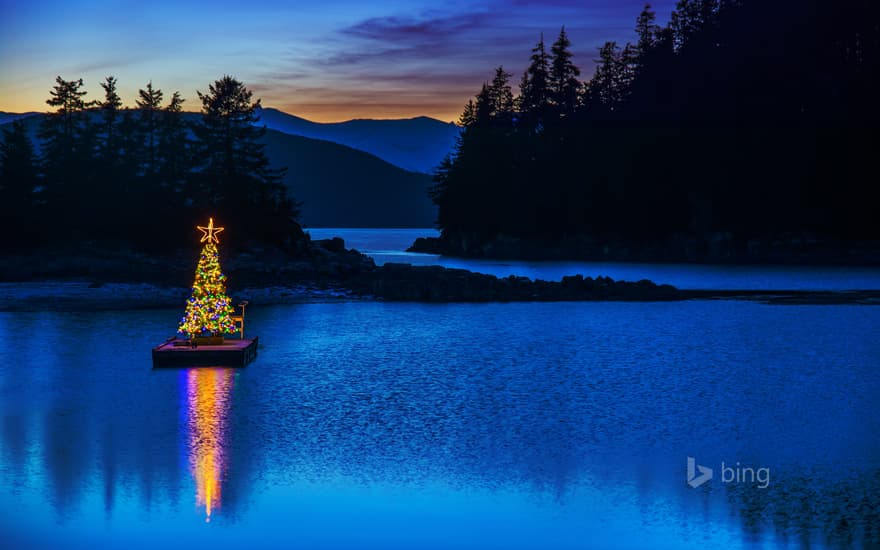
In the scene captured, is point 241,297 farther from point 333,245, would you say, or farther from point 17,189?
point 17,189

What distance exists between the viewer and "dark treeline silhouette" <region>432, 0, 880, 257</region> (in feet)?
377

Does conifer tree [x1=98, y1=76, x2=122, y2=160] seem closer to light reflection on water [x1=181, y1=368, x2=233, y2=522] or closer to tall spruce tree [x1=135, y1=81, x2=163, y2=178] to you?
tall spruce tree [x1=135, y1=81, x2=163, y2=178]

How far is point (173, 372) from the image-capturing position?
28.4m

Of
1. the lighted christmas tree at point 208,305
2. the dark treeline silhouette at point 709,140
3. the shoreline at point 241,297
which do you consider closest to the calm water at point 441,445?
the lighted christmas tree at point 208,305

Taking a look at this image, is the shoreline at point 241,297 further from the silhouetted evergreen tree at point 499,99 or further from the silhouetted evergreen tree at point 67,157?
the silhouetted evergreen tree at point 499,99

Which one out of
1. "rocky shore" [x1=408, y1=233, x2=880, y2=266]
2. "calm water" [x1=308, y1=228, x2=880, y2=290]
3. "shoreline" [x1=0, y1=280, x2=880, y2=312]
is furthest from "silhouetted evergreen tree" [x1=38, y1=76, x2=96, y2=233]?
"rocky shore" [x1=408, y1=233, x2=880, y2=266]

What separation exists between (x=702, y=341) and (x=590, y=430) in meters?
19.7

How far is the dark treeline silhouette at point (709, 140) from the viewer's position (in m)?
115

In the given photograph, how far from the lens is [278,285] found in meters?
63.2

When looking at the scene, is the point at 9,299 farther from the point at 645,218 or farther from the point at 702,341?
the point at 645,218

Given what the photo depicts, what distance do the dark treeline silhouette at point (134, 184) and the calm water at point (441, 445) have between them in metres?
39.0

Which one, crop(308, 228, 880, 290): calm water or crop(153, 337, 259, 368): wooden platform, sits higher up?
crop(308, 228, 880, 290): calm water

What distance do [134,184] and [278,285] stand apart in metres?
23.7

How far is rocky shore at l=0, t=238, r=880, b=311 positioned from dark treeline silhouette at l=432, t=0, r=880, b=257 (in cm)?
5226
